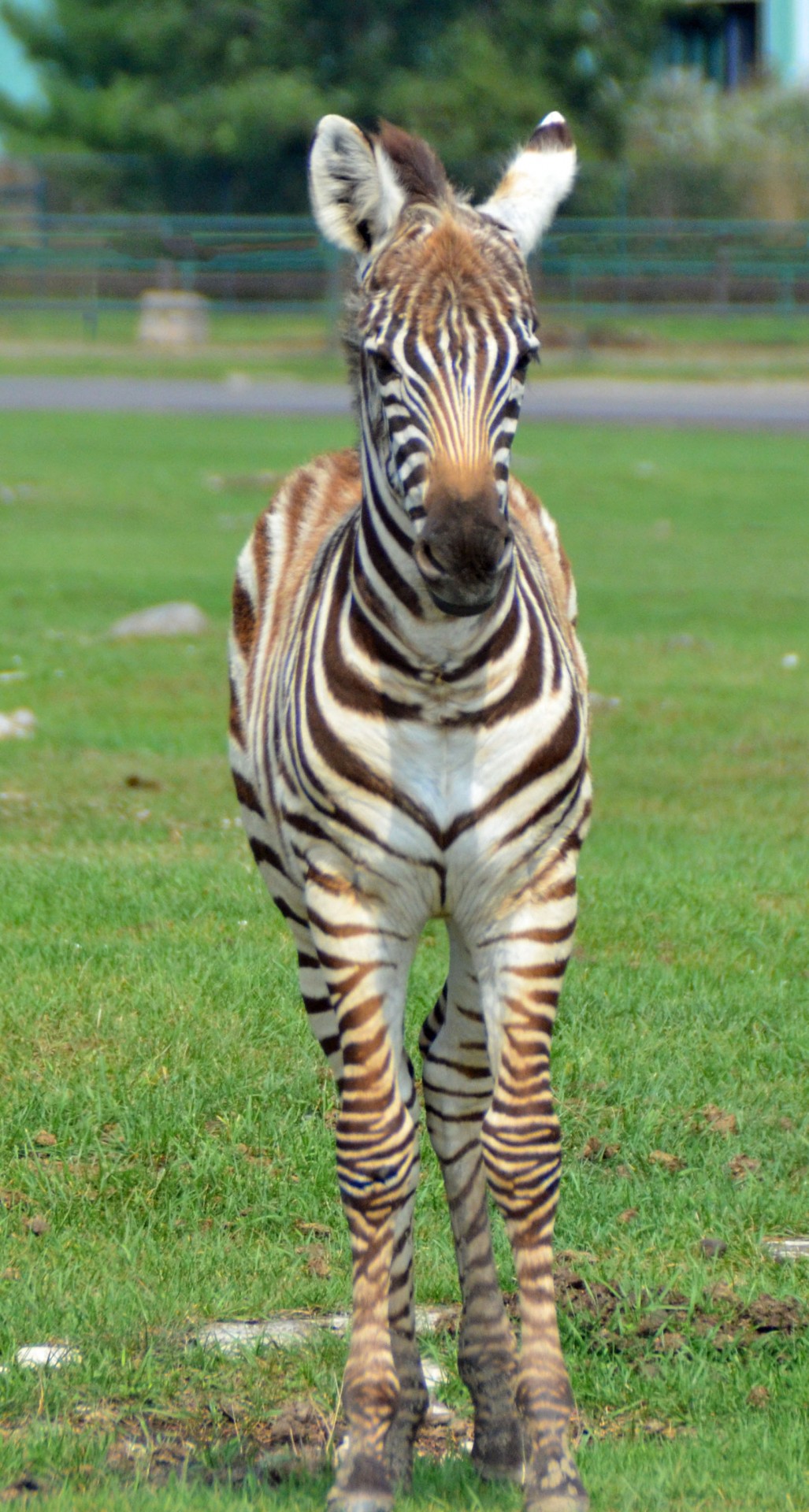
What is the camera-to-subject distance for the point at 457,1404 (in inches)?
186

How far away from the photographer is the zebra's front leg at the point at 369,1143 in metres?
3.99

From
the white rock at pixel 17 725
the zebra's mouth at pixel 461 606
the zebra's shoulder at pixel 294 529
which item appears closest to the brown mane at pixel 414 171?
the zebra's mouth at pixel 461 606

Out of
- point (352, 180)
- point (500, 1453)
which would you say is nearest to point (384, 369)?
point (352, 180)

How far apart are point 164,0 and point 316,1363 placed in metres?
52.6

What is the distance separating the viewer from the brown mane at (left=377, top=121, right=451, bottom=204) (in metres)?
3.94

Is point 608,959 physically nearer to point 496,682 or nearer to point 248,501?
point 496,682

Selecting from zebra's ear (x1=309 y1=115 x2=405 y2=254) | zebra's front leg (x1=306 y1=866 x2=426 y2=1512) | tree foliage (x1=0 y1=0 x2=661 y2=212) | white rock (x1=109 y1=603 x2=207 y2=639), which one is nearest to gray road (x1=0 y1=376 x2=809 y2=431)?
tree foliage (x1=0 y1=0 x2=661 y2=212)

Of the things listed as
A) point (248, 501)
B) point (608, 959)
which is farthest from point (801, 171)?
point (608, 959)

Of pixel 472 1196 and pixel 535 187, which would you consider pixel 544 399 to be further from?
pixel 472 1196

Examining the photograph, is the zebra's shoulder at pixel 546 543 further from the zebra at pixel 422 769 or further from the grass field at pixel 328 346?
the grass field at pixel 328 346

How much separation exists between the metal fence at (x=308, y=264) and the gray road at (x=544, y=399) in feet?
17.7

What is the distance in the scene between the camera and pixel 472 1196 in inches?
181

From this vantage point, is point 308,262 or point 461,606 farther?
point 308,262

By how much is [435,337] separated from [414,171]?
1.48 ft
